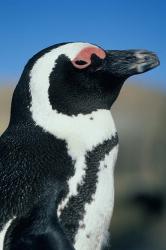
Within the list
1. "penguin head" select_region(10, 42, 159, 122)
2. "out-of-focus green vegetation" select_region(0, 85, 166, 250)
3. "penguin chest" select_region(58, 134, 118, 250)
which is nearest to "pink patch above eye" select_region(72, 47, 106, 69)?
"penguin head" select_region(10, 42, 159, 122)

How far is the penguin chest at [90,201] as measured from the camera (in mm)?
1864

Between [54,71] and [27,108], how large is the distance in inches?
5.1

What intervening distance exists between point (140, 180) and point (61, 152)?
10401 millimetres

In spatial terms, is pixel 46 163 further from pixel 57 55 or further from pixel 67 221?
pixel 57 55

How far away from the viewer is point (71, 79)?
2.00 meters

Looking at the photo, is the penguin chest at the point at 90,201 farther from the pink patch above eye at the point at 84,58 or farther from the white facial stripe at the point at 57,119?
the pink patch above eye at the point at 84,58

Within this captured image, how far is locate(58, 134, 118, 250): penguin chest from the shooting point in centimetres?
186

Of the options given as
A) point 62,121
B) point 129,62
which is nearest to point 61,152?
point 62,121

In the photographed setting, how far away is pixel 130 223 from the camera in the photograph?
35.8ft

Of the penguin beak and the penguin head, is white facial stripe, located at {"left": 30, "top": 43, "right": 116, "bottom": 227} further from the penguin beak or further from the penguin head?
the penguin beak

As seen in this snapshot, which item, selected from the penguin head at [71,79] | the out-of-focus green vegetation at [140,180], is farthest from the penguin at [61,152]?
the out-of-focus green vegetation at [140,180]

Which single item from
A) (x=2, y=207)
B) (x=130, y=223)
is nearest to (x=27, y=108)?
(x=2, y=207)

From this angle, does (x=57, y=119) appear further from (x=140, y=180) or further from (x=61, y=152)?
(x=140, y=180)

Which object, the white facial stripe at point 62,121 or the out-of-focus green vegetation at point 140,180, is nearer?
the white facial stripe at point 62,121
